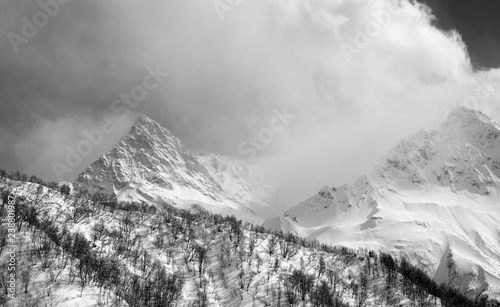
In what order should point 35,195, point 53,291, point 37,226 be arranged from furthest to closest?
point 35,195 → point 37,226 → point 53,291

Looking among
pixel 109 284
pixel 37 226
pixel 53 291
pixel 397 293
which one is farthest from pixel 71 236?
pixel 397 293

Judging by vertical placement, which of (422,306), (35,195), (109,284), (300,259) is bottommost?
(422,306)

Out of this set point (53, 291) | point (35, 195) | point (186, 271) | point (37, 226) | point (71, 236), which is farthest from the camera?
point (35, 195)

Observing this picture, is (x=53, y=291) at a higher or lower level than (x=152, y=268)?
lower

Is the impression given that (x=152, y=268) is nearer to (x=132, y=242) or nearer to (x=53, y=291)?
(x=132, y=242)

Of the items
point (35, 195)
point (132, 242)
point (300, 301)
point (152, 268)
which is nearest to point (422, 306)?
point (300, 301)

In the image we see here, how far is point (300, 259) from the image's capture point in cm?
12912

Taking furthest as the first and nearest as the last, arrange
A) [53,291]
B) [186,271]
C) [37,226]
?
1. [186,271]
2. [37,226]
3. [53,291]

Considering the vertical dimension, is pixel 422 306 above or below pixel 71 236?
below

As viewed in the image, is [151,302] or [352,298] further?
[352,298]

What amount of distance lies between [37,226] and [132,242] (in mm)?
27546

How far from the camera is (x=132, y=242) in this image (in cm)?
12025

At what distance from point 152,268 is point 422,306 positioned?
219 ft

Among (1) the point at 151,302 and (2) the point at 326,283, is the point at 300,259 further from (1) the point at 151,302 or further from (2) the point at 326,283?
(1) the point at 151,302
